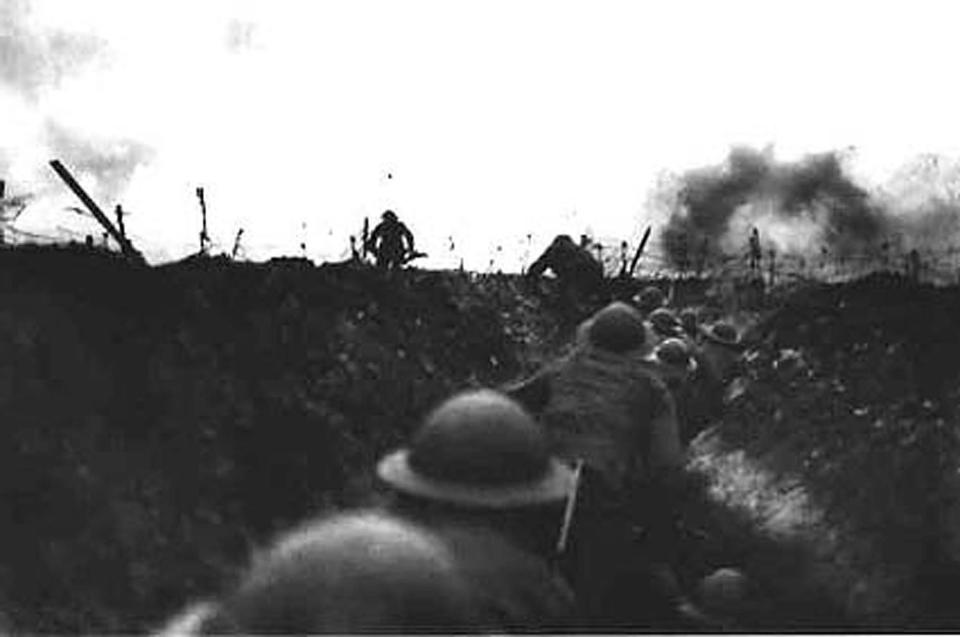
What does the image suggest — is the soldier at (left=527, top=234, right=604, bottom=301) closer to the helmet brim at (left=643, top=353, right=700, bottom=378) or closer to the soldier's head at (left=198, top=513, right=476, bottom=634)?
the helmet brim at (left=643, top=353, right=700, bottom=378)

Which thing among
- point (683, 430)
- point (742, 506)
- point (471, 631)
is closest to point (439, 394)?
point (683, 430)

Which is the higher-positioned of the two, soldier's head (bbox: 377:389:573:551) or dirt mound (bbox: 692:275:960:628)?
soldier's head (bbox: 377:389:573:551)

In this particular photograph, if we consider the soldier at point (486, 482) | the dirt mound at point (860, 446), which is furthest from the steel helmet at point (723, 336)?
the soldier at point (486, 482)

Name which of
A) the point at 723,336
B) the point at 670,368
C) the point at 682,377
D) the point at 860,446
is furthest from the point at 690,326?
the point at 860,446

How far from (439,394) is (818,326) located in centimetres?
507

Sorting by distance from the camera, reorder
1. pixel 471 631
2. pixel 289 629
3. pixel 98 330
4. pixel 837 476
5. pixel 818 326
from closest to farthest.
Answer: pixel 289 629, pixel 471 631, pixel 98 330, pixel 837 476, pixel 818 326

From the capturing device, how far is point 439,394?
14.5 metres

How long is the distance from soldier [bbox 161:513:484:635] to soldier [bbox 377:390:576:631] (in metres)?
2.06

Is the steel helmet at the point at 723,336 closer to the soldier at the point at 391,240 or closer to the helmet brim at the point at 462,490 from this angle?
the soldier at the point at 391,240

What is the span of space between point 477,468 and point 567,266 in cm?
1381

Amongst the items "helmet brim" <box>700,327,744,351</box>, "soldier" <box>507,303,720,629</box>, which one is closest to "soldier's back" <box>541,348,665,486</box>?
"soldier" <box>507,303,720,629</box>

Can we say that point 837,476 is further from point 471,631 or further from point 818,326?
point 471,631

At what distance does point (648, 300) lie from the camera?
19.5m

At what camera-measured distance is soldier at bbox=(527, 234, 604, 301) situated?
65.4 feet
